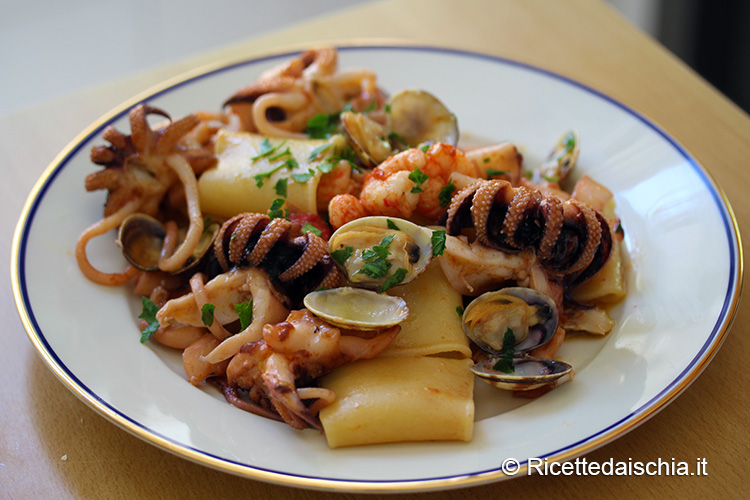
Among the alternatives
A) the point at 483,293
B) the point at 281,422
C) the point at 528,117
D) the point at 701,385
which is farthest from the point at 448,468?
the point at 528,117

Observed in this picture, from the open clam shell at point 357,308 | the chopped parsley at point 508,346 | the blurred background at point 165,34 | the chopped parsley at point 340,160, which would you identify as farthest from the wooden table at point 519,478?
the blurred background at point 165,34

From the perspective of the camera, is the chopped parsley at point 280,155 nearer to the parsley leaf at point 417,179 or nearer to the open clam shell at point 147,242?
the open clam shell at point 147,242

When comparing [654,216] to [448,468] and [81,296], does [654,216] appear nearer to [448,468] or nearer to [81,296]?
[448,468]

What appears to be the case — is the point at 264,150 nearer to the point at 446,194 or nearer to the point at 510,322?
the point at 446,194

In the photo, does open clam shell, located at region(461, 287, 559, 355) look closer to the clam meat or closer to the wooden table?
the clam meat

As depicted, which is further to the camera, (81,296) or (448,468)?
(81,296)

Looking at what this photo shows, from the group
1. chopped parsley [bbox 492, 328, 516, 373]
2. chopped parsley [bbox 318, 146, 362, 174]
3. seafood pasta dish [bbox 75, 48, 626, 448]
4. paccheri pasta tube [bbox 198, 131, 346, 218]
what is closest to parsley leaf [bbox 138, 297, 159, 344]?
seafood pasta dish [bbox 75, 48, 626, 448]

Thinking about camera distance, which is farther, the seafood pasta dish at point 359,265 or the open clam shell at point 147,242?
the open clam shell at point 147,242
